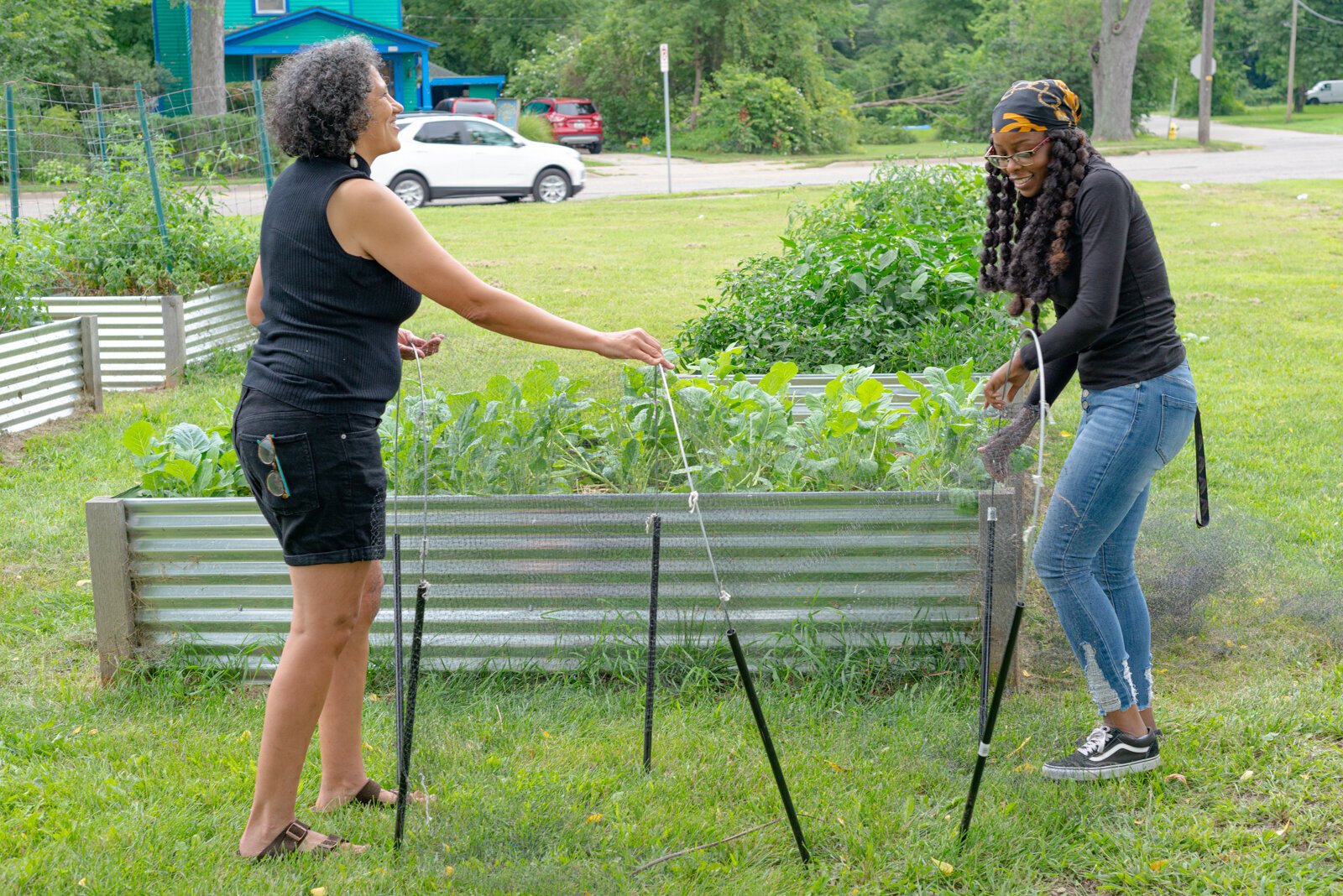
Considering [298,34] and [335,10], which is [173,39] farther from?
[335,10]

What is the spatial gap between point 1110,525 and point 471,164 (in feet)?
64.4

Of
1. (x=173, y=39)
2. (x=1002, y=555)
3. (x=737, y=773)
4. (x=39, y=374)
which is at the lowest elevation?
(x=737, y=773)

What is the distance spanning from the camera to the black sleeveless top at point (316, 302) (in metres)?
2.77

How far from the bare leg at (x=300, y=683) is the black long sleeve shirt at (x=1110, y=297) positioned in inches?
69.9

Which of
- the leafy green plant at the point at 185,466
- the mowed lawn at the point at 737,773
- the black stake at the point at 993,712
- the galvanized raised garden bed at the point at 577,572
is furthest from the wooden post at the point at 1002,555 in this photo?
the leafy green plant at the point at 185,466

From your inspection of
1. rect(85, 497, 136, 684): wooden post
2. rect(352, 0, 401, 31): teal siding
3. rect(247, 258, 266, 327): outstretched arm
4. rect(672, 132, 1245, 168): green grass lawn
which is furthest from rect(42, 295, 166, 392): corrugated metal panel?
rect(352, 0, 401, 31): teal siding

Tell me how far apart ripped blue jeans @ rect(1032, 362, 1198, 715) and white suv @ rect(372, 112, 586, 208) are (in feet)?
62.4

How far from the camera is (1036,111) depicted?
3.06 metres

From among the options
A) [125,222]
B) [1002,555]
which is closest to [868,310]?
[1002,555]

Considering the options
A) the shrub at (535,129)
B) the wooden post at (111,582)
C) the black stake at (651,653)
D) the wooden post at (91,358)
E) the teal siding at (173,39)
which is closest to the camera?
the black stake at (651,653)

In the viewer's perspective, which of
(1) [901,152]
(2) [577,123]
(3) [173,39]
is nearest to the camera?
(1) [901,152]

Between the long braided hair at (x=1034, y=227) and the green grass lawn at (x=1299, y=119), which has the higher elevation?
the green grass lawn at (x=1299, y=119)

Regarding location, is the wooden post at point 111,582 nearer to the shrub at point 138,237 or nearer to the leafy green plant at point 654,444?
the leafy green plant at point 654,444

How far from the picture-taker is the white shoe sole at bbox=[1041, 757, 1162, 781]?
3.30 meters
